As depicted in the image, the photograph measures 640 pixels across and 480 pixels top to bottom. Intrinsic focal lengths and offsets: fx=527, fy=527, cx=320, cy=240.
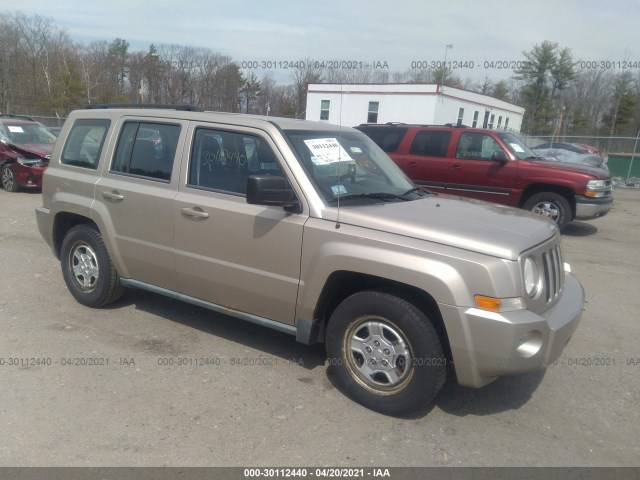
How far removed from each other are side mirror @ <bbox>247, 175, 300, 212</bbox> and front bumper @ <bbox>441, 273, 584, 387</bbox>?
4.35 ft

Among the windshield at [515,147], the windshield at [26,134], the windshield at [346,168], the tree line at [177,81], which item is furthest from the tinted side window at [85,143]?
the tree line at [177,81]

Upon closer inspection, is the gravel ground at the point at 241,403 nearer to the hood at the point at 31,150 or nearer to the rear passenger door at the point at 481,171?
the rear passenger door at the point at 481,171

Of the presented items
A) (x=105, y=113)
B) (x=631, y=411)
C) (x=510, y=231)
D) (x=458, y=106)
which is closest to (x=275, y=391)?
(x=510, y=231)

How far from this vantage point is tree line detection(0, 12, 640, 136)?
32.2 metres

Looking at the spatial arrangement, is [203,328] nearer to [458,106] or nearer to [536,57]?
[458,106]

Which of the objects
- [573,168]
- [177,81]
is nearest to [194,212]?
[573,168]

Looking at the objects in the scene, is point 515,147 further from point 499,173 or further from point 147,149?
point 147,149

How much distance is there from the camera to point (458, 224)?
3500mm

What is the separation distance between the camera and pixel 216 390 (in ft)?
12.5

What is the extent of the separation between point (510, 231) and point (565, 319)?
660 mm

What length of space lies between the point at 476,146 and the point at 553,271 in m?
7.16

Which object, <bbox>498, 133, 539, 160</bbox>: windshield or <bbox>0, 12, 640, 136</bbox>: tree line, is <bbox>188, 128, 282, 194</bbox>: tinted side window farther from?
<bbox>0, 12, 640, 136</bbox>: tree line

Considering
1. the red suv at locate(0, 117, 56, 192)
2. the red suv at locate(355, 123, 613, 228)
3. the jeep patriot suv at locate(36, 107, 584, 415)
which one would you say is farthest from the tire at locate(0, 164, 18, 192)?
the red suv at locate(355, 123, 613, 228)

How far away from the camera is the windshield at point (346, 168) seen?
390 cm
